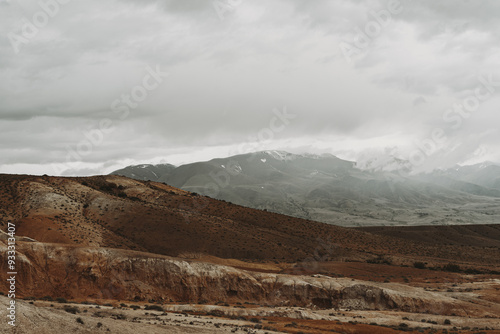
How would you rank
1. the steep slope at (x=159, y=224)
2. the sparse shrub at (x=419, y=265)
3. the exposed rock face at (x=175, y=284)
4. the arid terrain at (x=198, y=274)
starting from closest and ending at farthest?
the arid terrain at (x=198, y=274)
the exposed rock face at (x=175, y=284)
the steep slope at (x=159, y=224)
the sparse shrub at (x=419, y=265)

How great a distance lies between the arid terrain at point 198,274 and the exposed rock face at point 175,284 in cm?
10

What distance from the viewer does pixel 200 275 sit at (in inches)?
1759

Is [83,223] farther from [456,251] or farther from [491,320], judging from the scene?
[456,251]

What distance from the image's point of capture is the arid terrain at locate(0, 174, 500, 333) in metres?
30.6

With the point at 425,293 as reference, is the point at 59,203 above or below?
above

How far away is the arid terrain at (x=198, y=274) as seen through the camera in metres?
30.6

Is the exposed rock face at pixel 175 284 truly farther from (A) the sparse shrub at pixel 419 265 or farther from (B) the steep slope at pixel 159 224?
(A) the sparse shrub at pixel 419 265

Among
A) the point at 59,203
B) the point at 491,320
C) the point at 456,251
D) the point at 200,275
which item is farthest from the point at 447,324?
the point at 456,251

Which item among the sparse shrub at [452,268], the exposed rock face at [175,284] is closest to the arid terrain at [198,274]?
the exposed rock face at [175,284]

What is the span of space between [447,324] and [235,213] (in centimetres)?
5633

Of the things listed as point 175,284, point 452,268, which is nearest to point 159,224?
point 175,284

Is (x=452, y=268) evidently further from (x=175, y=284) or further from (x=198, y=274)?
(x=175, y=284)

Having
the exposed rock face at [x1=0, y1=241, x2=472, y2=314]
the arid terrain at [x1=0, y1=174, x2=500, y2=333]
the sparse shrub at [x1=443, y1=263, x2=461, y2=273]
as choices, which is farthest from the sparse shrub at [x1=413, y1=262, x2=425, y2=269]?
the exposed rock face at [x1=0, y1=241, x2=472, y2=314]

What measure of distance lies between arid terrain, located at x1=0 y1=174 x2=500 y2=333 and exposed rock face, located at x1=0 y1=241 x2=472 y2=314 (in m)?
0.10
